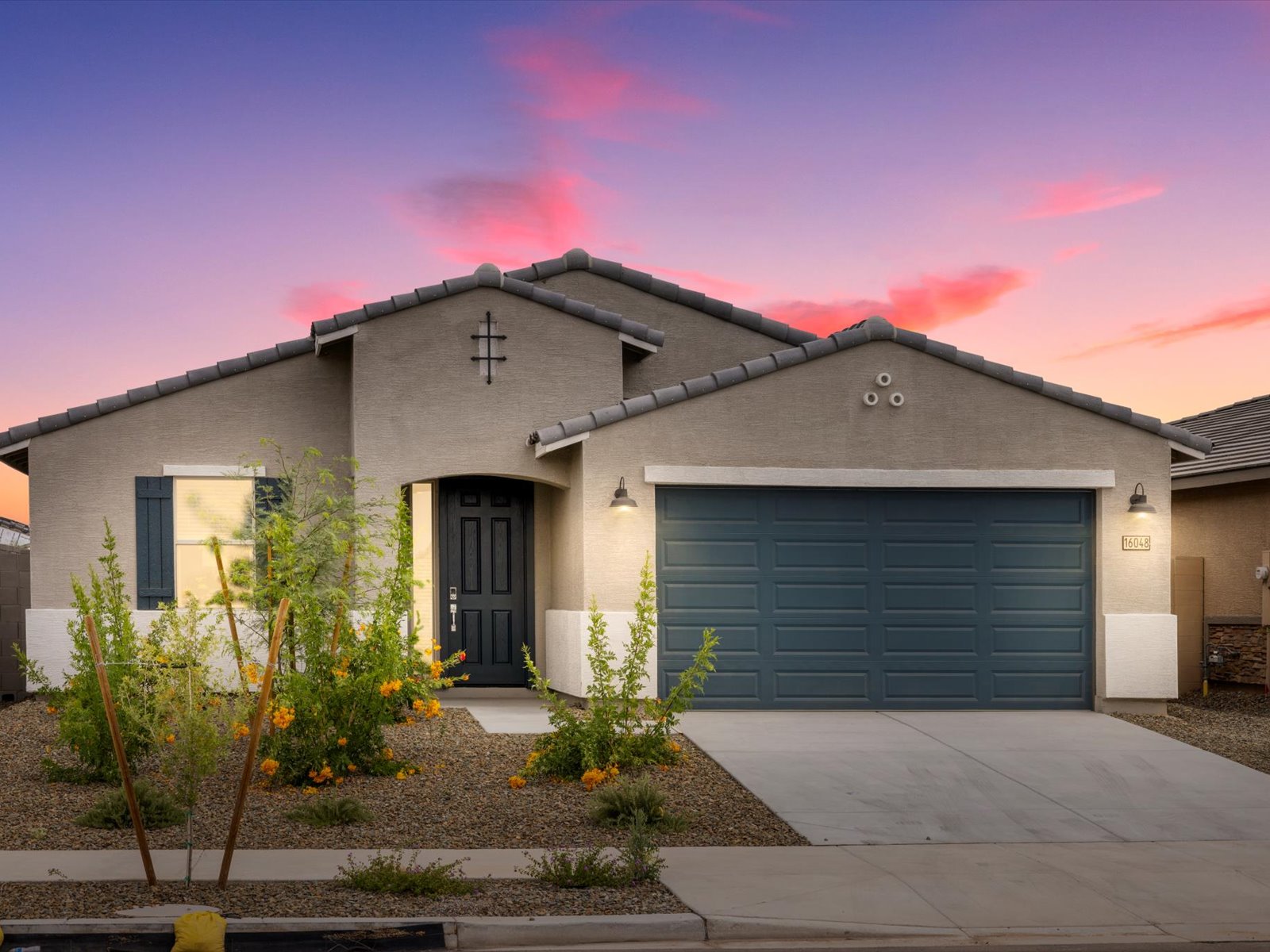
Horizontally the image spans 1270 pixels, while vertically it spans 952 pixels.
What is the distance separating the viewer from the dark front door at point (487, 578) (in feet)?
50.7

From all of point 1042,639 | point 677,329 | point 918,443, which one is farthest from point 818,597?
point 677,329

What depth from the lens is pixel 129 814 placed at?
860cm

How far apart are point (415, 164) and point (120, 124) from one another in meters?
3.42

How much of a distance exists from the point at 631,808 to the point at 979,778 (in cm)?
329

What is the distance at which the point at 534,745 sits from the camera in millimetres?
10703

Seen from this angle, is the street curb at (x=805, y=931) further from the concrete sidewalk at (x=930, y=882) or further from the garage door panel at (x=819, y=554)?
the garage door panel at (x=819, y=554)

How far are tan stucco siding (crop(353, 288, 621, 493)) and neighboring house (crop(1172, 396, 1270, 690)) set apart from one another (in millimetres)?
7577

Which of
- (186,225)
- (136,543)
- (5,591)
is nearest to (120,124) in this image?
(186,225)

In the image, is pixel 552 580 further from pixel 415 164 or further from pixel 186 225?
pixel 186 225

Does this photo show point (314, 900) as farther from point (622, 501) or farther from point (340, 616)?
point (622, 501)

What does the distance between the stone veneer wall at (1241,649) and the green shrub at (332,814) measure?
11.8 meters

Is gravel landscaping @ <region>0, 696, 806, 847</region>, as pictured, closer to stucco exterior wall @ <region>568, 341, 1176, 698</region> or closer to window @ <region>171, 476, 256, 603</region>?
stucco exterior wall @ <region>568, 341, 1176, 698</region>

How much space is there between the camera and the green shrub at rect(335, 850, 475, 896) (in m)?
6.88

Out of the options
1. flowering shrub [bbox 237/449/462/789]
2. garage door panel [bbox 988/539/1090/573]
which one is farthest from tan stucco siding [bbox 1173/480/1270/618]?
flowering shrub [bbox 237/449/462/789]
